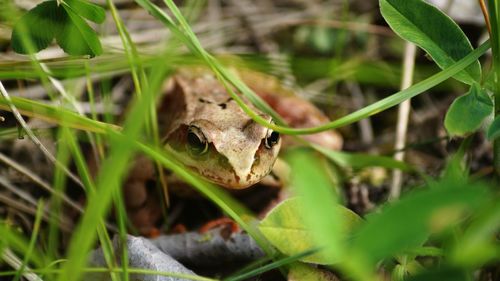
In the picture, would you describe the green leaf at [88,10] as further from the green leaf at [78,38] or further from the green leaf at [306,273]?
the green leaf at [306,273]

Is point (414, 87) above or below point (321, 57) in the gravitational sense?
below

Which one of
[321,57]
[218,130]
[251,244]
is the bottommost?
[251,244]

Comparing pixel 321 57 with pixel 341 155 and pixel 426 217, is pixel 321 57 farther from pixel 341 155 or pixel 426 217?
pixel 426 217

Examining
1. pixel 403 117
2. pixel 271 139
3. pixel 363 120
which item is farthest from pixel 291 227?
pixel 363 120

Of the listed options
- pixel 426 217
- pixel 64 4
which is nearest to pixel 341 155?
pixel 64 4

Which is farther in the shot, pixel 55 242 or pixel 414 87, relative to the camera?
pixel 55 242

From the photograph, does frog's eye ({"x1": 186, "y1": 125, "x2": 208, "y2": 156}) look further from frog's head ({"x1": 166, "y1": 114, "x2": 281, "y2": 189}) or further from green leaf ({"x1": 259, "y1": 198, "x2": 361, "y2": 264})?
green leaf ({"x1": 259, "y1": 198, "x2": 361, "y2": 264})
